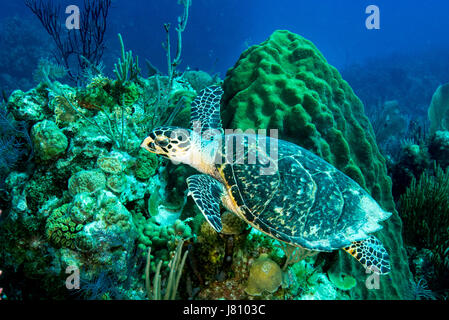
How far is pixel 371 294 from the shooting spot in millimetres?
2887

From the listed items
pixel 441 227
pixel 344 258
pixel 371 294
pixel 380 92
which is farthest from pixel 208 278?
pixel 380 92

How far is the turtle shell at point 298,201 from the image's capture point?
7.36 ft

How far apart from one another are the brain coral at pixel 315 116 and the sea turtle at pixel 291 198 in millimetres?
712

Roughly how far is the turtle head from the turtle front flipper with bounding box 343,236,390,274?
2.29 m

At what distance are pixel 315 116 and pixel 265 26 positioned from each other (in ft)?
262

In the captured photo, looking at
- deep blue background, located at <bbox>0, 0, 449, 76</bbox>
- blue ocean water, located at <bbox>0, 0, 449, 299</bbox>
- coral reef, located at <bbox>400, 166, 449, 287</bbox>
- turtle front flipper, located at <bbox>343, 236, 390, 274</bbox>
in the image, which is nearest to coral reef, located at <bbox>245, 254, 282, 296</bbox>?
blue ocean water, located at <bbox>0, 0, 449, 299</bbox>

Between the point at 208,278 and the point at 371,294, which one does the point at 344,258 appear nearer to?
the point at 371,294

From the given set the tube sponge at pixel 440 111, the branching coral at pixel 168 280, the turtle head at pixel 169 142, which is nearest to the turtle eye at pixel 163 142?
the turtle head at pixel 169 142

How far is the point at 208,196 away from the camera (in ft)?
7.72

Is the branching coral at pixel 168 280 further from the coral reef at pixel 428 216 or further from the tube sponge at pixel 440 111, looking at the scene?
the tube sponge at pixel 440 111

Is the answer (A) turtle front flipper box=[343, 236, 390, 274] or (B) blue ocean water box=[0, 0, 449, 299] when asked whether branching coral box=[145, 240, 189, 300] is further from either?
(A) turtle front flipper box=[343, 236, 390, 274]

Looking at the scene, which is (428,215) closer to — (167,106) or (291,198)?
(291,198)

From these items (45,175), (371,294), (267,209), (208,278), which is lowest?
(371,294)

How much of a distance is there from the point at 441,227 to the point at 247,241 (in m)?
3.54
